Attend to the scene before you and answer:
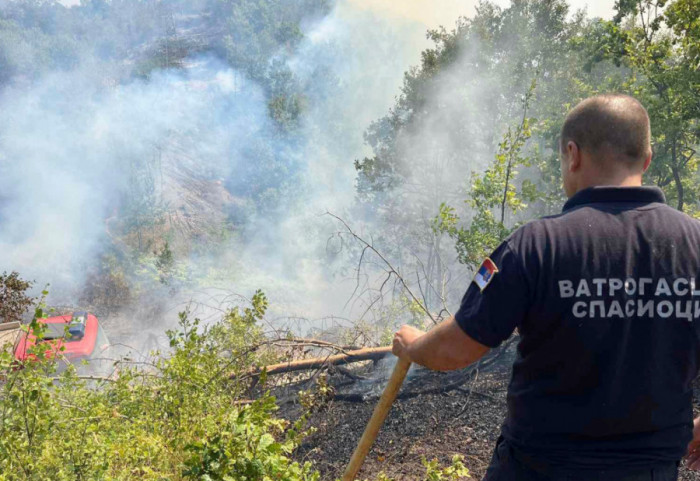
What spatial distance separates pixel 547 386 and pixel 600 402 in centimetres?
14

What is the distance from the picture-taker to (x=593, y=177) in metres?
1.65

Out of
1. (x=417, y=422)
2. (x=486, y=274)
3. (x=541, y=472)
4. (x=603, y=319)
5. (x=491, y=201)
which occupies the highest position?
(x=491, y=201)

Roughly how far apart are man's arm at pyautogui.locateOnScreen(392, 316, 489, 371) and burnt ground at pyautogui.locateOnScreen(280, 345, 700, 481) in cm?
229

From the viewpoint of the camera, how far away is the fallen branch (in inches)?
204

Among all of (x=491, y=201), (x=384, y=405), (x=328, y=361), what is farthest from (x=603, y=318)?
(x=491, y=201)

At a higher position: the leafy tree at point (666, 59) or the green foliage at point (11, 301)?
the leafy tree at point (666, 59)

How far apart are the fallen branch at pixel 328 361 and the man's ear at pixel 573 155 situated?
3831 millimetres

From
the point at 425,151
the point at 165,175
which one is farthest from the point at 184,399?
the point at 165,175

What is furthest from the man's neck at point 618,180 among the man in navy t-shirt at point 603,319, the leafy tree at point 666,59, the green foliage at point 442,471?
the leafy tree at point 666,59

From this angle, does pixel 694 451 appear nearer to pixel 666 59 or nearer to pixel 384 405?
pixel 384 405

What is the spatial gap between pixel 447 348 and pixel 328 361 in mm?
3702

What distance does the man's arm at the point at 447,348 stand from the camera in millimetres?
1603

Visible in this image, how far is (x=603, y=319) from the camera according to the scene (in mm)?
1477

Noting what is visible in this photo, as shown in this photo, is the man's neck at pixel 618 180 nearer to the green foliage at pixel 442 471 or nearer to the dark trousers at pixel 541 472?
the dark trousers at pixel 541 472
